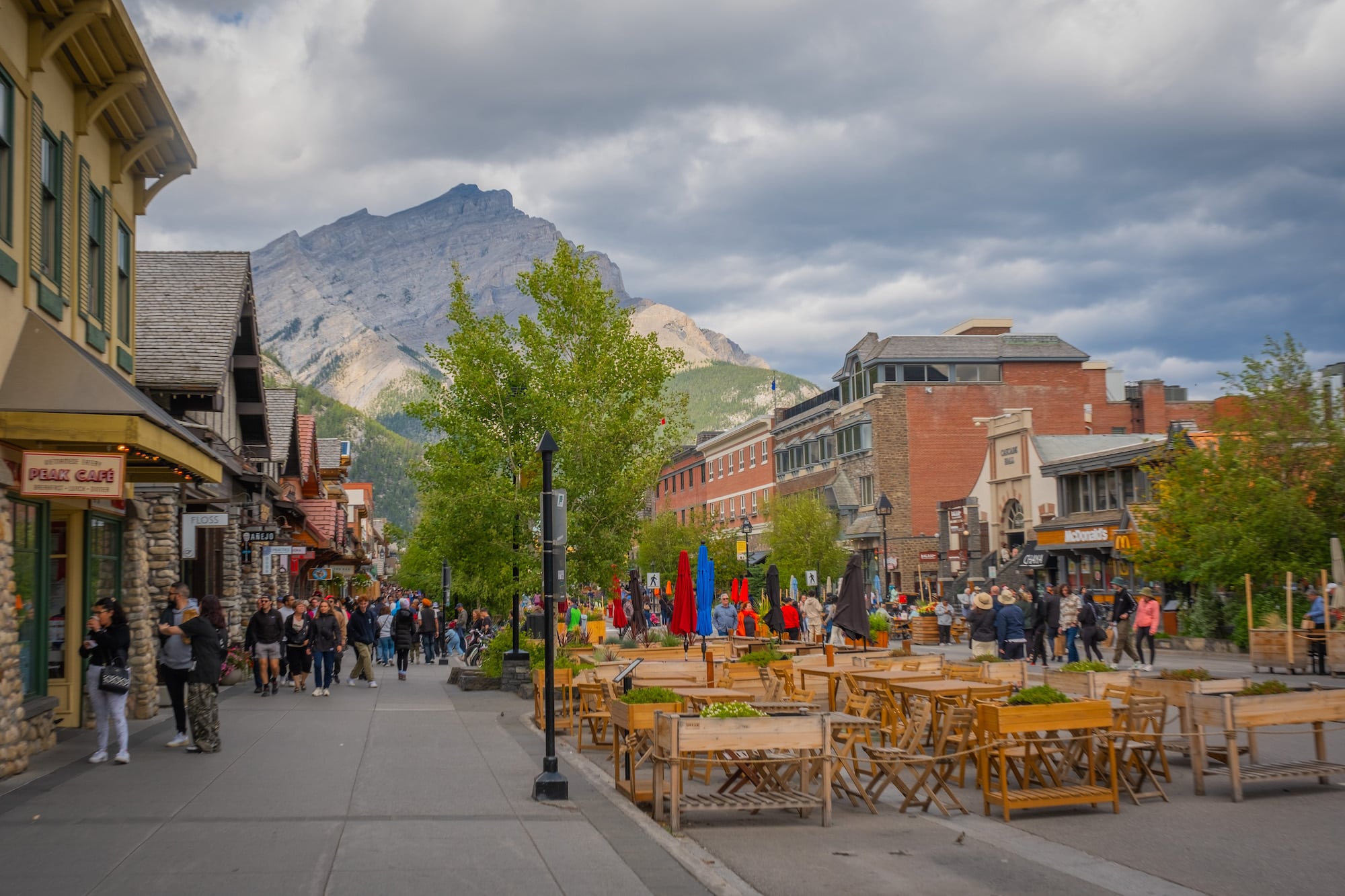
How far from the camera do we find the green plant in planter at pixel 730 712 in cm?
1052

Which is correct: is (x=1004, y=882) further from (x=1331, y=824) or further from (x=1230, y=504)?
(x=1230, y=504)

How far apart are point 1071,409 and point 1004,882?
2467 inches

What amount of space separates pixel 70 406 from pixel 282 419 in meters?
24.9

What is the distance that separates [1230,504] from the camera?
103 feet

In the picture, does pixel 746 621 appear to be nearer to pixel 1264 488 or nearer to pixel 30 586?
pixel 1264 488

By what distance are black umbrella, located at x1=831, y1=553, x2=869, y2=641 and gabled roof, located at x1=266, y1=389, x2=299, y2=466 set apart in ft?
55.3

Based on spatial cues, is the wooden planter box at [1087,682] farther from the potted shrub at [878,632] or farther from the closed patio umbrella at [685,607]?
the potted shrub at [878,632]

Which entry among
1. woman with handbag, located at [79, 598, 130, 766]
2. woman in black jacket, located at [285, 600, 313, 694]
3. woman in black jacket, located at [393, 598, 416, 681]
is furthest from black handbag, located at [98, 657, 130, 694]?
woman in black jacket, located at [393, 598, 416, 681]

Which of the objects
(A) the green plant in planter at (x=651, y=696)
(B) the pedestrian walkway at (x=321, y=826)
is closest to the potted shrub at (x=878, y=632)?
(B) the pedestrian walkway at (x=321, y=826)

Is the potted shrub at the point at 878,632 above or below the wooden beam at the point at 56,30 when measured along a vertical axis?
below

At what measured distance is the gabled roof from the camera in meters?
34.9

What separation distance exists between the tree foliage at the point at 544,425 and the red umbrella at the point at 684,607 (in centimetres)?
280

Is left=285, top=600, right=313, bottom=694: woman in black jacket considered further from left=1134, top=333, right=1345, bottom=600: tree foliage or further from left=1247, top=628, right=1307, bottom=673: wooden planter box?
left=1134, top=333, right=1345, bottom=600: tree foliage

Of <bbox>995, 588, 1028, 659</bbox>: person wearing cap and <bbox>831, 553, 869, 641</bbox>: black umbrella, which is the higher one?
<bbox>831, 553, 869, 641</bbox>: black umbrella
